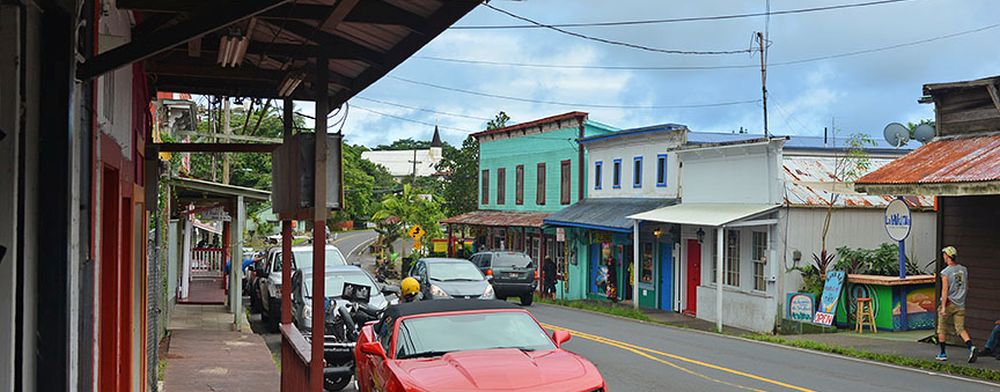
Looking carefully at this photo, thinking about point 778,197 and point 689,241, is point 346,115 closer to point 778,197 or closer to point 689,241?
point 778,197

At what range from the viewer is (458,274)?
22609mm

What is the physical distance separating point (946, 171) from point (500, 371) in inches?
411

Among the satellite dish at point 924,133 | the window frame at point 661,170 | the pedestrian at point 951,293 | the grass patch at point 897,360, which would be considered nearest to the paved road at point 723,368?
the grass patch at point 897,360

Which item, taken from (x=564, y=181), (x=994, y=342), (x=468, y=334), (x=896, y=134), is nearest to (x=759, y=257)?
(x=896, y=134)

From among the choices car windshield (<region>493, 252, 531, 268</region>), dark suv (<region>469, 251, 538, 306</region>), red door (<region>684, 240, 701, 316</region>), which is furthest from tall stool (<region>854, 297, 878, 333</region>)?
car windshield (<region>493, 252, 531, 268</region>)

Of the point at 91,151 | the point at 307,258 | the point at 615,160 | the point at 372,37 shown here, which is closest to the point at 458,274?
the point at 307,258

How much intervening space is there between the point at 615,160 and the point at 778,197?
10.7 m

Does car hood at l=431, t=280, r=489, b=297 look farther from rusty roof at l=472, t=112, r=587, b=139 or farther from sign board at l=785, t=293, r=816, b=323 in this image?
rusty roof at l=472, t=112, r=587, b=139

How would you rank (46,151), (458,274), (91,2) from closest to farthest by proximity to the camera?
(46,151) → (91,2) → (458,274)

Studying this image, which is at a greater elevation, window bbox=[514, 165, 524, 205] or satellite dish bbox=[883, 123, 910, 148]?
satellite dish bbox=[883, 123, 910, 148]

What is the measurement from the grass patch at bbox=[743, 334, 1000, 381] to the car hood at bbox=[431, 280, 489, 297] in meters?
6.34

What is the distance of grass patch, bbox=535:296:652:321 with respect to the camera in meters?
26.3

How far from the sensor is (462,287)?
2177 centimetres

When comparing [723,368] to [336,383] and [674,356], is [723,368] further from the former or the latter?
[336,383]
